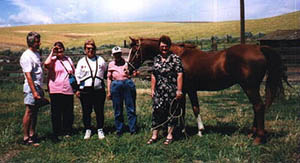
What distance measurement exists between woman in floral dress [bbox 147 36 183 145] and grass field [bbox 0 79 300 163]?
0.50 metres

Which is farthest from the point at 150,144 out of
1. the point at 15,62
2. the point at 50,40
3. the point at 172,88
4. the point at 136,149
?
the point at 50,40

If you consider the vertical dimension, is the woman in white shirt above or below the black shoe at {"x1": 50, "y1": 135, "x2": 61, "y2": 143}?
above

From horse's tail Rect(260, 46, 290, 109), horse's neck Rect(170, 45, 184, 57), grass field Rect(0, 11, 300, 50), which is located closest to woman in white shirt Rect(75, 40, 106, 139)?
horse's neck Rect(170, 45, 184, 57)

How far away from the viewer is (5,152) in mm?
4781

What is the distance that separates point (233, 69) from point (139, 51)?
195cm

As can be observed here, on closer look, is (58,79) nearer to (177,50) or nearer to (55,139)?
(55,139)

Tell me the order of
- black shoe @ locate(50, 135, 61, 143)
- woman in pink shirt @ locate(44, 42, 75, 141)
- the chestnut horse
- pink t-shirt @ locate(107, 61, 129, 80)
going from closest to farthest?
the chestnut horse, woman in pink shirt @ locate(44, 42, 75, 141), black shoe @ locate(50, 135, 61, 143), pink t-shirt @ locate(107, 61, 129, 80)

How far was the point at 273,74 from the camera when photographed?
5.00 metres

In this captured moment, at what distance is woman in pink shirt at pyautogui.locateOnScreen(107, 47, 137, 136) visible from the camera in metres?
5.40

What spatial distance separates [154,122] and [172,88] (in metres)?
0.83

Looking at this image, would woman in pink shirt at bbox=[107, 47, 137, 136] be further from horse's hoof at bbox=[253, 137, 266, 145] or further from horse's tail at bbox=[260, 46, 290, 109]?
horse's tail at bbox=[260, 46, 290, 109]

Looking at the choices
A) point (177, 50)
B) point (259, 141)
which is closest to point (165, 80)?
point (177, 50)

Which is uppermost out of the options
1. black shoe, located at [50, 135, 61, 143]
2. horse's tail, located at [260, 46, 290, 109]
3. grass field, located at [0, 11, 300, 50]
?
grass field, located at [0, 11, 300, 50]

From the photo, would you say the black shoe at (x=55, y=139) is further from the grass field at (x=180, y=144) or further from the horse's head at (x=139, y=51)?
the horse's head at (x=139, y=51)
